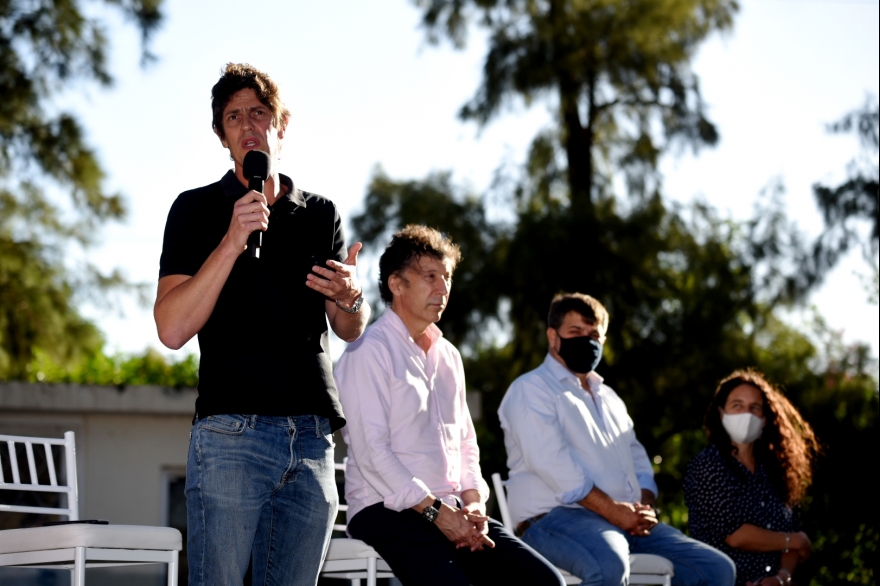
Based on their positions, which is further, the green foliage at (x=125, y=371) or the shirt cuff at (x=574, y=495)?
the green foliage at (x=125, y=371)

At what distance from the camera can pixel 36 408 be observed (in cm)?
823

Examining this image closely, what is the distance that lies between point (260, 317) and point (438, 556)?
117 centimetres

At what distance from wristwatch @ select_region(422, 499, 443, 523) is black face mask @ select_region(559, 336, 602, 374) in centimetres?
131

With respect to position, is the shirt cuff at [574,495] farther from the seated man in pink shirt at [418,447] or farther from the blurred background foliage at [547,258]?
the blurred background foliage at [547,258]

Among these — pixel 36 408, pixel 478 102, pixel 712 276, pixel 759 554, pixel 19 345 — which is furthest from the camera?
pixel 478 102

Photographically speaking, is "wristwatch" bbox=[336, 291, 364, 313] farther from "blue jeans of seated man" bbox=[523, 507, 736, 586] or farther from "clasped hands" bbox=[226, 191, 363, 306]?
"blue jeans of seated man" bbox=[523, 507, 736, 586]

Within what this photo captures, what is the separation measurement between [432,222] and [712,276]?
120 inches

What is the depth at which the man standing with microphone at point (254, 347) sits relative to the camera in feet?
7.70

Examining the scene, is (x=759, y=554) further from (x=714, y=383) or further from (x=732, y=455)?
(x=714, y=383)

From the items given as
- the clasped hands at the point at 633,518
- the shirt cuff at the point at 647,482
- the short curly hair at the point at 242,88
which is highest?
the short curly hair at the point at 242,88

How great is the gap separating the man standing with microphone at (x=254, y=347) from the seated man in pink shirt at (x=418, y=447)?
32.0 inches

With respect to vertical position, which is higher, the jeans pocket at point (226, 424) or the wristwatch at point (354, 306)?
the wristwatch at point (354, 306)

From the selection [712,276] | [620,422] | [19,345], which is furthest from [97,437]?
[712,276]

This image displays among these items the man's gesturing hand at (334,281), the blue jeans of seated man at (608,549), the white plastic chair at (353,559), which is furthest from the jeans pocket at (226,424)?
the blue jeans of seated man at (608,549)
